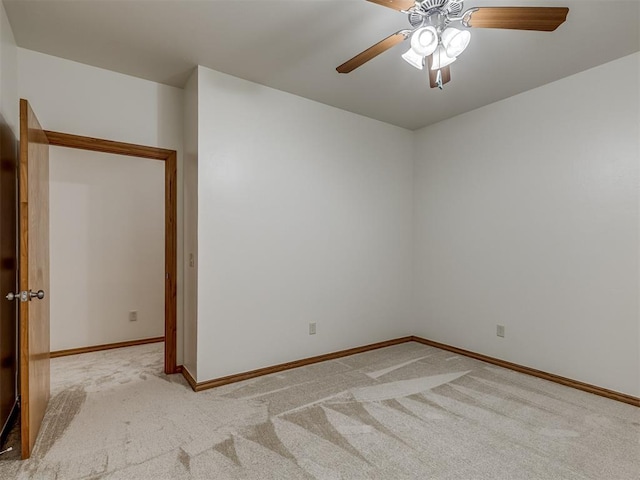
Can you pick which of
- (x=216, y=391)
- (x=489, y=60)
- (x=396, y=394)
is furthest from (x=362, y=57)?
(x=216, y=391)

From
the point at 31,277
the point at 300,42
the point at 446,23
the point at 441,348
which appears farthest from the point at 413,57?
the point at 441,348

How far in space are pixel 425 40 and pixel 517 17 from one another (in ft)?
1.42

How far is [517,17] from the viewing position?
5.72 feet

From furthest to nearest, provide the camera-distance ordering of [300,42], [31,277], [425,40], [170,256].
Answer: [170,256]
[300,42]
[31,277]
[425,40]

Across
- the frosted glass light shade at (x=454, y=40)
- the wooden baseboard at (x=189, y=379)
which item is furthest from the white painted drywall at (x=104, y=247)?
the frosted glass light shade at (x=454, y=40)

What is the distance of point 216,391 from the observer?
2924 mm

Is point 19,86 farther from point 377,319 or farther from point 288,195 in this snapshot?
point 377,319

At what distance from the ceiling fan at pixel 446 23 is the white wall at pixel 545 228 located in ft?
5.54

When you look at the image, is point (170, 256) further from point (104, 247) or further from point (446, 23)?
point (446, 23)

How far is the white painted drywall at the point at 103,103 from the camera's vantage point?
2.77 metres

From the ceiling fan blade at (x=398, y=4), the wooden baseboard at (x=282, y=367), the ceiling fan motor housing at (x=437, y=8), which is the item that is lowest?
the wooden baseboard at (x=282, y=367)

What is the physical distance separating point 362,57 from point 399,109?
6.07 feet

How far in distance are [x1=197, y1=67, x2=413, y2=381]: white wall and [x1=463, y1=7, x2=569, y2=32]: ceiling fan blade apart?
6.64 feet

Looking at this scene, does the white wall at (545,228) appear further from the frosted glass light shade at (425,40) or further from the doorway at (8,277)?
the doorway at (8,277)
